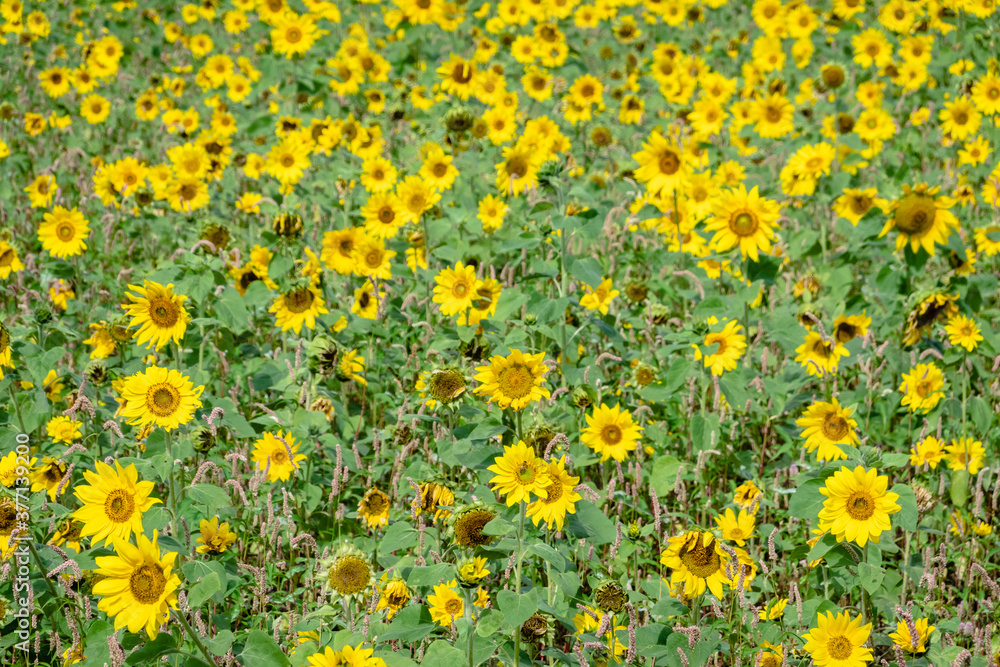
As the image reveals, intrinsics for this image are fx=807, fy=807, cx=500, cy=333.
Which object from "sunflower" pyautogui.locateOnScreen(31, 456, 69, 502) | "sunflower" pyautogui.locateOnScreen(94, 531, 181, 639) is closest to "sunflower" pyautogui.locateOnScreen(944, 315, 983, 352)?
"sunflower" pyautogui.locateOnScreen(94, 531, 181, 639)

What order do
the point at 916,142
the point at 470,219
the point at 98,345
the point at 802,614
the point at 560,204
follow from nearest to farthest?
the point at 802,614 → the point at 560,204 → the point at 98,345 → the point at 470,219 → the point at 916,142

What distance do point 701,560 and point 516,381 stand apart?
800mm

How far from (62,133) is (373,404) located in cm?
599

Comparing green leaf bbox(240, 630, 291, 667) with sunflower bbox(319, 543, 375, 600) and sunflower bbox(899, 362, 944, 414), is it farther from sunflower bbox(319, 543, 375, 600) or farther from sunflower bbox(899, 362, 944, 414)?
sunflower bbox(899, 362, 944, 414)

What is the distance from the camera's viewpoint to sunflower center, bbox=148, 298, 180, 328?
9.81 ft

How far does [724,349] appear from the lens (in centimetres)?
368

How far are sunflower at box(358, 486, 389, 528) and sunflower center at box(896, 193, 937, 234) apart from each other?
2749 millimetres

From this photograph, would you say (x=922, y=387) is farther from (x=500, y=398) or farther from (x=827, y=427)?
(x=500, y=398)

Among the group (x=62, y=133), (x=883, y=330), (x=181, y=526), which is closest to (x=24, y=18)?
(x=62, y=133)

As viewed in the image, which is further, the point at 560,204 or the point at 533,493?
the point at 560,204

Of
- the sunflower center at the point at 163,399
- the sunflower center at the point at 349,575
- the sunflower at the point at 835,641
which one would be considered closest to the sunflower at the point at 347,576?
the sunflower center at the point at 349,575

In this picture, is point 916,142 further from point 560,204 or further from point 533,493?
point 533,493

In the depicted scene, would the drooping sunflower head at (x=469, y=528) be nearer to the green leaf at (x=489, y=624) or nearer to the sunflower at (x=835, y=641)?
the green leaf at (x=489, y=624)

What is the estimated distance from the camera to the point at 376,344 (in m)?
4.36
